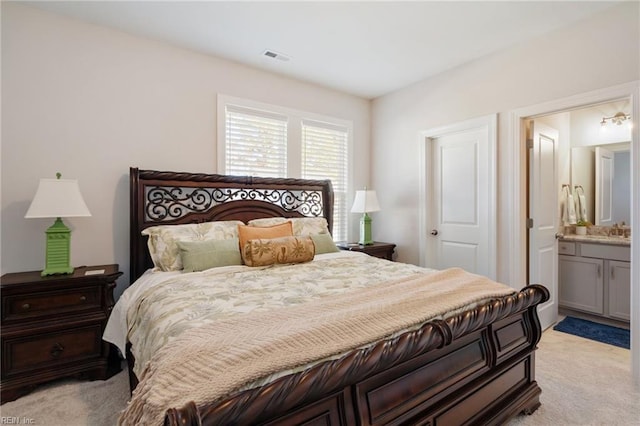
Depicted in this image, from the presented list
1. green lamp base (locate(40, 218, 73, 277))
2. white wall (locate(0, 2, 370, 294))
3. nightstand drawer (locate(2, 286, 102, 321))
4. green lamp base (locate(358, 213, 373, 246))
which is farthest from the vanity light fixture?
green lamp base (locate(40, 218, 73, 277))

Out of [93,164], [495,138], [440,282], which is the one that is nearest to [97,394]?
[93,164]

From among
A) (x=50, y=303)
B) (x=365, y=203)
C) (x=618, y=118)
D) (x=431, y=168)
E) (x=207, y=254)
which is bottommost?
(x=50, y=303)

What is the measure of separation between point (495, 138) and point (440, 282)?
6.38ft

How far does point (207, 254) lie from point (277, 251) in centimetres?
53

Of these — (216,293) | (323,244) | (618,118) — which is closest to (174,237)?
(216,293)

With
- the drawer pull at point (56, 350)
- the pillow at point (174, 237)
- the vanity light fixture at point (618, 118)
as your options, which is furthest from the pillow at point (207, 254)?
the vanity light fixture at point (618, 118)

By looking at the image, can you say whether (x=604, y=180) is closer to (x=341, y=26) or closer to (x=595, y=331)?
(x=595, y=331)

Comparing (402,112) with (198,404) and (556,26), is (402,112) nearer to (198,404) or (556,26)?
Answer: (556,26)

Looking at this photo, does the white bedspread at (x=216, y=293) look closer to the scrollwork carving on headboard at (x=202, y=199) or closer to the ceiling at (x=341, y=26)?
the scrollwork carving on headboard at (x=202, y=199)

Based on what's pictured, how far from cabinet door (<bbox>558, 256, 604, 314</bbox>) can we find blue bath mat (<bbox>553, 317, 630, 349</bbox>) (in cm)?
17

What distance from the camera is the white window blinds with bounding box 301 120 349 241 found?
377 centimetres

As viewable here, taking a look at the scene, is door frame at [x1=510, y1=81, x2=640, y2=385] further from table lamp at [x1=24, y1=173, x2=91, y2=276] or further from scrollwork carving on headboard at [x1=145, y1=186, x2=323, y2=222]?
table lamp at [x1=24, y1=173, x2=91, y2=276]

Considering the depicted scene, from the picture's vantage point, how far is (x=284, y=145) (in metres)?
3.56

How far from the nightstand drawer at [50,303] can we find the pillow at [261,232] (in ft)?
3.58
